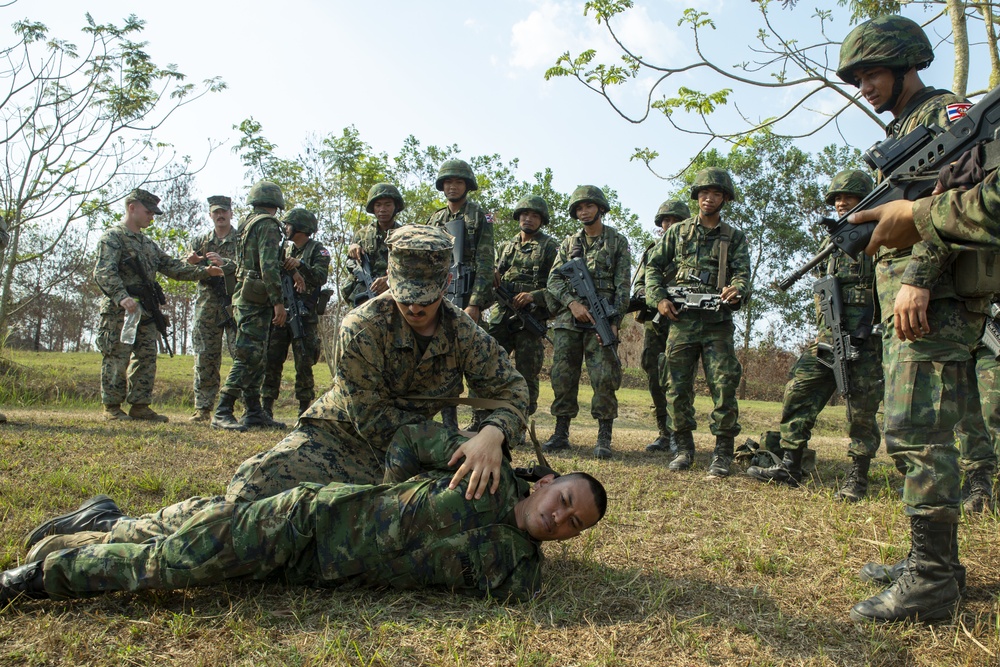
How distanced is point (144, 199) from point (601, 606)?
683cm

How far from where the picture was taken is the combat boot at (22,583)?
8.17 ft

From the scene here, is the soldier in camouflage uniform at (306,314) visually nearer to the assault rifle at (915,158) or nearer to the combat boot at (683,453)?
the combat boot at (683,453)

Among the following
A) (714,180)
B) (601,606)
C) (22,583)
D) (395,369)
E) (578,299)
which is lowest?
(601,606)

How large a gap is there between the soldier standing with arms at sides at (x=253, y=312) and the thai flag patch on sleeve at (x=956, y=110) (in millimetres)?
6027

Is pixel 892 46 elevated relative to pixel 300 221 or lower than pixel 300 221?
lower

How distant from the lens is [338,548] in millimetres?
2695

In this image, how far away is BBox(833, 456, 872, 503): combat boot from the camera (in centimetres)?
471

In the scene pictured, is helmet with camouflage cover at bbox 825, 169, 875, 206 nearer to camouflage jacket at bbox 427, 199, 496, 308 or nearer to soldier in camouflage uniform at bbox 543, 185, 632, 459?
soldier in camouflage uniform at bbox 543, 185, 632, 459

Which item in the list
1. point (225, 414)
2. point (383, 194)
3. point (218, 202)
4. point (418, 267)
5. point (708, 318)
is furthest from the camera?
point (218, 202)

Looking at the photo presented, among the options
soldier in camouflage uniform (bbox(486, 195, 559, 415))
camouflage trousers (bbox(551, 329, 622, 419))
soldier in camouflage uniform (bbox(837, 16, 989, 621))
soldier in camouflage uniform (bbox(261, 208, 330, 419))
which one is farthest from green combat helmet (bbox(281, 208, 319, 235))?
soldier in camouflage uniform (bbox(837, 16, 989, 621))

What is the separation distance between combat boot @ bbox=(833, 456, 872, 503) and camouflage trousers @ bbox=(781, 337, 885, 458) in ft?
0.20

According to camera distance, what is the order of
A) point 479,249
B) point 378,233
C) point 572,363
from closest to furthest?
point 479,249 → point 572,363 → point 378,233

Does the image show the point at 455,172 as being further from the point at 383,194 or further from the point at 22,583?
the point at 22,583

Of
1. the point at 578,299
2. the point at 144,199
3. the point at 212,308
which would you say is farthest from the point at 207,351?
the point at 578,299
